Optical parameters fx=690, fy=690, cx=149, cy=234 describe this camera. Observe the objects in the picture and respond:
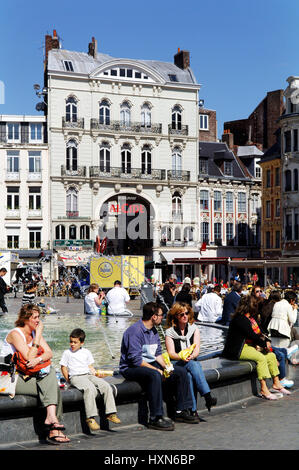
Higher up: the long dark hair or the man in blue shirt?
the long dark hair

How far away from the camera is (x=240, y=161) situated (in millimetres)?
61625

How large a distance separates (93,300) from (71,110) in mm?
36732

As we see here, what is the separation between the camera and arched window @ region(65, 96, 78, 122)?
174ft

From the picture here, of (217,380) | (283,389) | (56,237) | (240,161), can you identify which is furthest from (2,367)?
(240,161)

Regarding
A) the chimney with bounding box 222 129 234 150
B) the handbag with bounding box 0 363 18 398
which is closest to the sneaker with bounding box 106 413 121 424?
the handbag with bounding box 0 363 18 398

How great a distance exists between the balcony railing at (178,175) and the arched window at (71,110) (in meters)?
8.83

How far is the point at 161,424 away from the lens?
7.35 meters

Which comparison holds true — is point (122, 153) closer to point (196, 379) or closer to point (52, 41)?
point (52, 41)

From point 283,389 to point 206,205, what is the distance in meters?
48.8

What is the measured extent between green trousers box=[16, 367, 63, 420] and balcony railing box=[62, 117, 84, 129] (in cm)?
4700

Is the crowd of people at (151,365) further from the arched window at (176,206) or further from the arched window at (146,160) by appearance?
the arched window at (176,206)

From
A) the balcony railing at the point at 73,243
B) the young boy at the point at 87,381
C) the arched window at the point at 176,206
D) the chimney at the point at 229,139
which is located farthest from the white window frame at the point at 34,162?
the young boy at the point at 87,381

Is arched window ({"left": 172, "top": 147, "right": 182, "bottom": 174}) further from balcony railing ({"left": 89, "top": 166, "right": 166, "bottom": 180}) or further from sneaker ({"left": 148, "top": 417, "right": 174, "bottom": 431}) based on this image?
sneaker ({"left": 148, "top": 417, "right": 174, "bottom": 431})

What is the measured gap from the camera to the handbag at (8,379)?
22.1 feet
